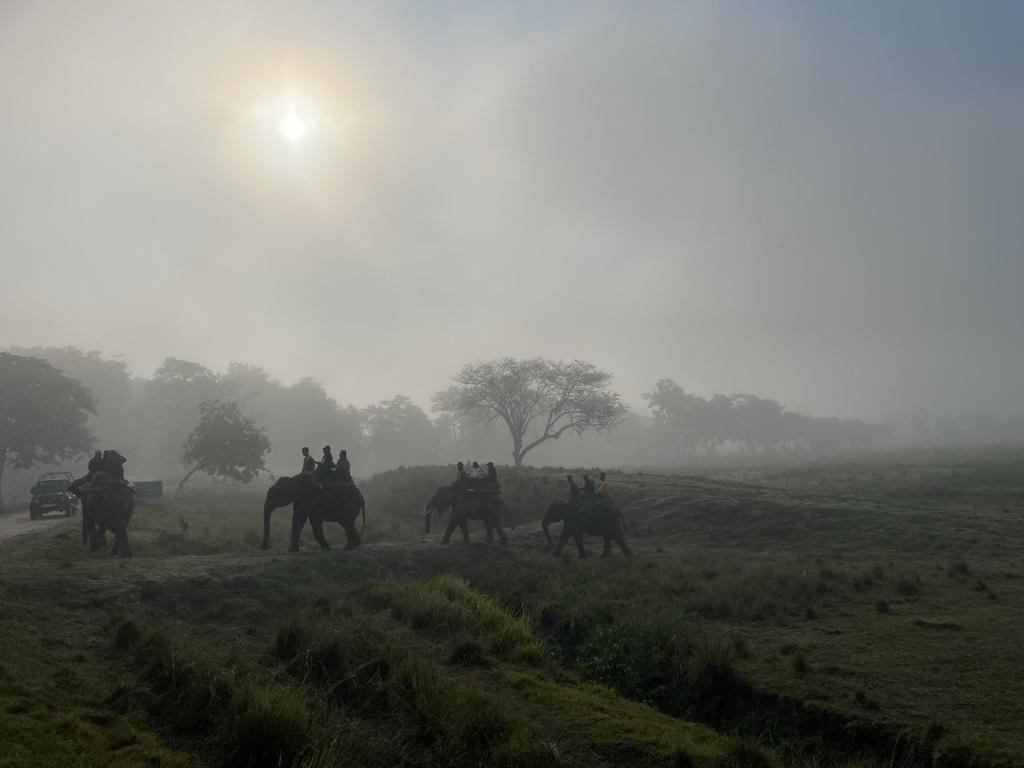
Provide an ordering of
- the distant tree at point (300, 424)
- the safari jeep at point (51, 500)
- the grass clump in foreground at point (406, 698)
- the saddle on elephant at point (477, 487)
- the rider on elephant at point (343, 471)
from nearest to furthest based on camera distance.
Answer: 1. the grass clump in foreground at point (406, 698)
2. the rider on elephant at point (343, 471)
3. the saddle on elephant at point (477, 487)
4. the safari jeep at point (51, 500)
5. the distant tree at point (300, 424)

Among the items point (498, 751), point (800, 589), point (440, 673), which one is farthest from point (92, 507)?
point (800, 589)

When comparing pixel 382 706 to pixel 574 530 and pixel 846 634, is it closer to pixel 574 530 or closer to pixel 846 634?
pixel 846 634

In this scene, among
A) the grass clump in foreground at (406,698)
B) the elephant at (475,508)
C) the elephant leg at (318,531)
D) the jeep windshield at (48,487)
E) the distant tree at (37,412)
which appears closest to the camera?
the grass clump in foreground at (406,698)

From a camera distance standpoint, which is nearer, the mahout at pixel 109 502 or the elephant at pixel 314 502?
the mahout at pixel 109 502

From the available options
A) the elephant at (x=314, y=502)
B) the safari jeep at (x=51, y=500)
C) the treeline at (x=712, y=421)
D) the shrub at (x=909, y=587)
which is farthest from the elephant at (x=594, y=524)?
the treeline at (x=712, y=421)

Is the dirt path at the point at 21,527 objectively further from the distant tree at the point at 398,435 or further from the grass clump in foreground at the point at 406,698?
the distant tree at the point at 398,435

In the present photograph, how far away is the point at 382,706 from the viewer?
9.66 m

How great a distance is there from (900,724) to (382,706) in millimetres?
6585

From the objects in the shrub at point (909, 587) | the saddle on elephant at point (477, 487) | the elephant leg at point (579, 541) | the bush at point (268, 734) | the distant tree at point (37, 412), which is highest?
the distant tree at point (37, 412)

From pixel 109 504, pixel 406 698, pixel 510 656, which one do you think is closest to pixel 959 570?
pixel 510 656

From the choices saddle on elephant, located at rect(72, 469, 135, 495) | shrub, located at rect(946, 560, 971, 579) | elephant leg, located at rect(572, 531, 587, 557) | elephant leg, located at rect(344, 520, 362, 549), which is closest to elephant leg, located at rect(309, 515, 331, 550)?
elephant leg, located at rect(344, 520, 362, 549)

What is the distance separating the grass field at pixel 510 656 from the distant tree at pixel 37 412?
35.9 metres

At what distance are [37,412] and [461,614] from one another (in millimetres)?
49904

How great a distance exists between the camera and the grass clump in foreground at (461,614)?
13052 millimetres
